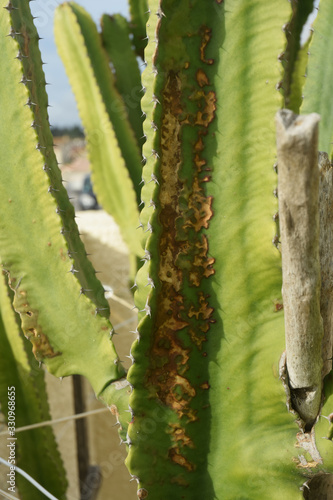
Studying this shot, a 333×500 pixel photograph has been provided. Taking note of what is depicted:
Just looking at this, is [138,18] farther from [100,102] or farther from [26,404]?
[26,404]

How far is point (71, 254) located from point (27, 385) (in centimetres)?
57

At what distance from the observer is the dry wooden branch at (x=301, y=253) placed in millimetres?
562

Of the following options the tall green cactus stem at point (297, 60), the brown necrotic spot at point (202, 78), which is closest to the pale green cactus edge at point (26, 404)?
the brown necrotic spot at point (202, 78)

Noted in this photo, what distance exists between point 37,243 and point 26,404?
61cm

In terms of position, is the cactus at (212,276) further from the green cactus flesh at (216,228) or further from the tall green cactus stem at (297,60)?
the tall green cactus stem at (297,60)

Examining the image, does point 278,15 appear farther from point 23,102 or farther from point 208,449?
point 208,449

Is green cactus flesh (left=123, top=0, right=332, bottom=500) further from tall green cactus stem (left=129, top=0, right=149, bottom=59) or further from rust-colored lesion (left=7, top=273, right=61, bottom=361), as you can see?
tall green cactus stem (left=129, top=0, right=149, bottom=59)

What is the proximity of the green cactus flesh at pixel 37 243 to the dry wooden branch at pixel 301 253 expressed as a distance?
1.15ft

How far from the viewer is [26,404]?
4.82ft

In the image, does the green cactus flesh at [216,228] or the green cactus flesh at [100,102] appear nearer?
the green cactus flesh at [216,228]

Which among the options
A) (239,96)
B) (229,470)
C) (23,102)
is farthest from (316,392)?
(23,102)

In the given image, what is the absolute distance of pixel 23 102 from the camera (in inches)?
39.7

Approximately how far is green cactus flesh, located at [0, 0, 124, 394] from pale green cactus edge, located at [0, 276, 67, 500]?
1.09ft

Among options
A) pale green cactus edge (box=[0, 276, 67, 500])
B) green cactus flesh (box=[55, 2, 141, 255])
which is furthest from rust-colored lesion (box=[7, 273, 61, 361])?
green cactus flesh (box=[55, 2, 141, 255])
